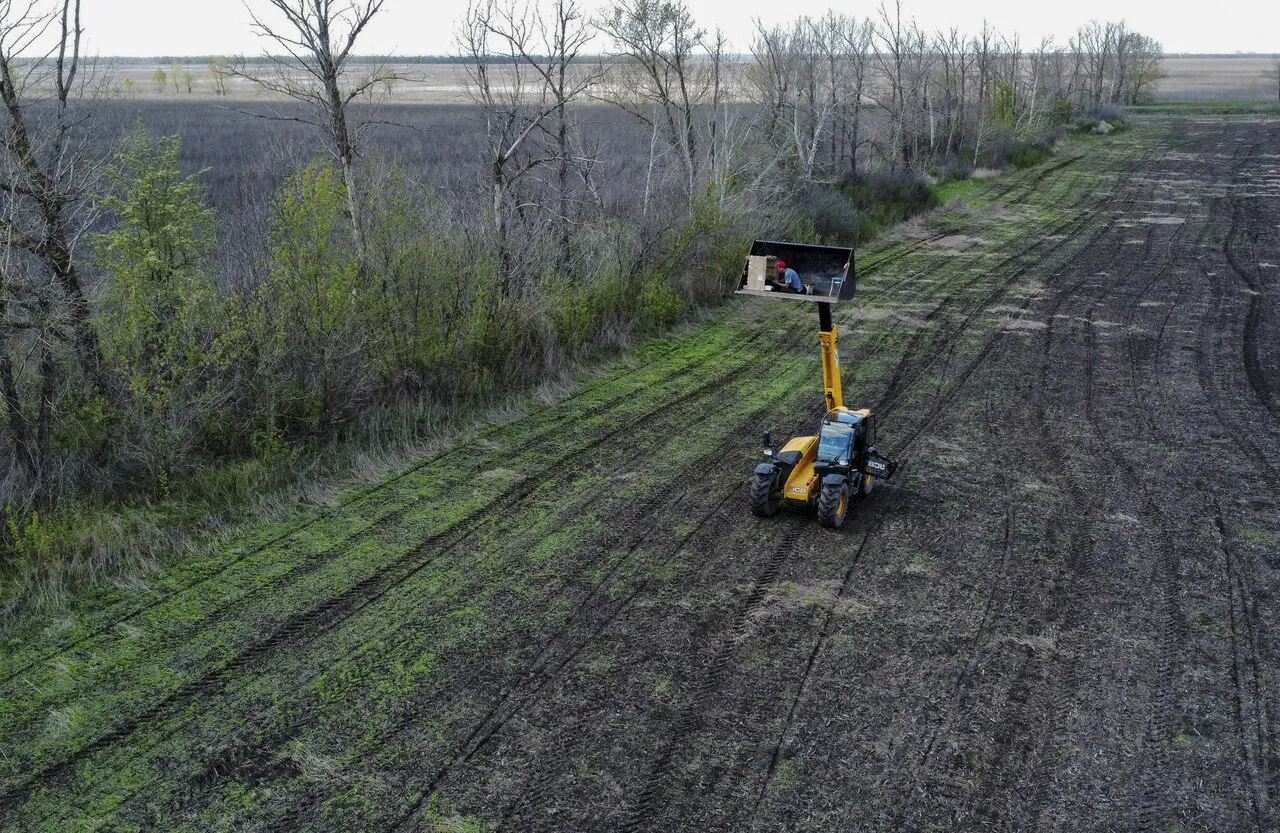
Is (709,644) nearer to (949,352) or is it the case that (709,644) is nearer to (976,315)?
(949,352)

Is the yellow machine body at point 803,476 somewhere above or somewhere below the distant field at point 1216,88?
below

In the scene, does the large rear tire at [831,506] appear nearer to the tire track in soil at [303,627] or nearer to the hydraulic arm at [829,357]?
the hydraulic arm at [829,357]

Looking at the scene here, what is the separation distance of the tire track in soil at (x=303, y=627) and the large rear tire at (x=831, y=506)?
2.66m

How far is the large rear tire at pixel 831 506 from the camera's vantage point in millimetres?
8680

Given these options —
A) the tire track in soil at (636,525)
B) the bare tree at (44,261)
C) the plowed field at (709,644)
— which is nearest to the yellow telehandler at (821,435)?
the plowed field at (709,644)

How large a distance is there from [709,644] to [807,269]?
3.71 metres

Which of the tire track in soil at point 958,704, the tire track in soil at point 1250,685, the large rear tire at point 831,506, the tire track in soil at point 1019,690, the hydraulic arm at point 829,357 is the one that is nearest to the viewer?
the tire track in soil at point 958,704

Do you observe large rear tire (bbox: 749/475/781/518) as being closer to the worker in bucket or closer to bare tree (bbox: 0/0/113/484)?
the worker in bucket

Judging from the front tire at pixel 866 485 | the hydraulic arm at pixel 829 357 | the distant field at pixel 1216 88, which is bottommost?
the front tire at pixel 866 485

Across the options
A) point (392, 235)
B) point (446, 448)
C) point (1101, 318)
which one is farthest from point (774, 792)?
point (1101, 318)

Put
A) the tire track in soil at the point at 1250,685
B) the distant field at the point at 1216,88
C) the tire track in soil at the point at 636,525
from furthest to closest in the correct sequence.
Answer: the distant field at the point at 1216,88 < the tire track in soil at the point at 636,525 < the tire track in soil at the point at 1250,685

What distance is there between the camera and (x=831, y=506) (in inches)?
342

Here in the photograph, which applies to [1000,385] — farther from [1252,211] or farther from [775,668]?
[1252,211]

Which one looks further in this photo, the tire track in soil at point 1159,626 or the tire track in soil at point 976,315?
the tire track in soil at point 976,315
